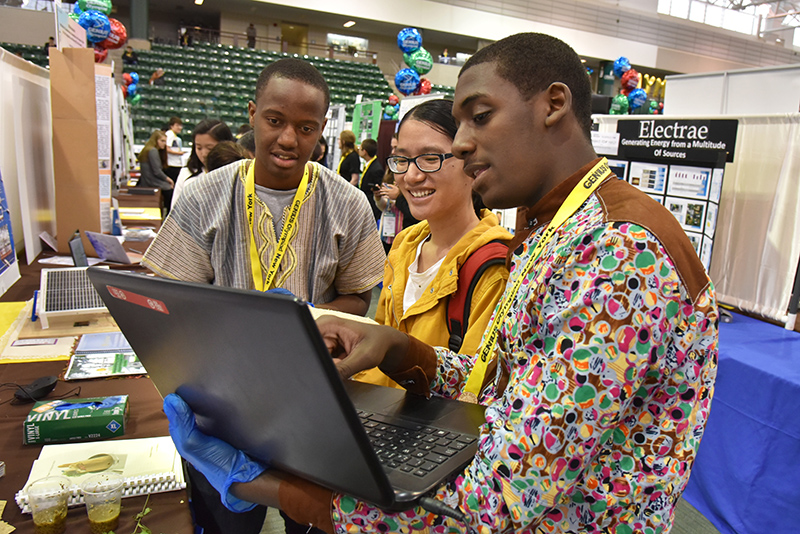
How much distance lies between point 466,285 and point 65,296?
4.82 ft

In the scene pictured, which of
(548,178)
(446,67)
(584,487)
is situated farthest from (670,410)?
(446,67)

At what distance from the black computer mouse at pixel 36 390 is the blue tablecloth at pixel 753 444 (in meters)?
2.35

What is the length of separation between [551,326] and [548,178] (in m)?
0.26

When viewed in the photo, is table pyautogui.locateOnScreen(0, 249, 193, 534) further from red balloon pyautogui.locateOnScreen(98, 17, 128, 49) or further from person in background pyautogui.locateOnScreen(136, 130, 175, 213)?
red balloon pyautogui.locateOnScreen(98, 17, 128, 49)

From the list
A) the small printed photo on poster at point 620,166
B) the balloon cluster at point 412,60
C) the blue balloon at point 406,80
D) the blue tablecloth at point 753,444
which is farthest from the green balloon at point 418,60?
the blue tablecloth at point 753,444

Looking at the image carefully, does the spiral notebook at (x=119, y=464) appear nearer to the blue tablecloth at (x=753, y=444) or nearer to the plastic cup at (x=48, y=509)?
the plastic cup at (x=48, y=509)

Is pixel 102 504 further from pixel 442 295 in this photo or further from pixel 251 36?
pixel 251 36

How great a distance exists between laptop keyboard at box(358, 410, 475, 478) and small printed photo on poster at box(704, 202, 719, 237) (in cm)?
259

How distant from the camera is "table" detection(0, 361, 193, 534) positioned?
3.20 ft

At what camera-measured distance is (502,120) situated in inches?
30.5

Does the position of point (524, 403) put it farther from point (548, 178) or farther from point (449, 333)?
point (449, 333)

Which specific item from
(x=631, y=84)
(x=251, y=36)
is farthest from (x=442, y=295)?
(x=251, y=36)

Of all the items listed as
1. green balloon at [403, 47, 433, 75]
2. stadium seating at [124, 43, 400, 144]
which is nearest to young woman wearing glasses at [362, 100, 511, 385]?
green balloon at [403, 47, 433, 75]

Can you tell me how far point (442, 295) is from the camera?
4.28 ft
